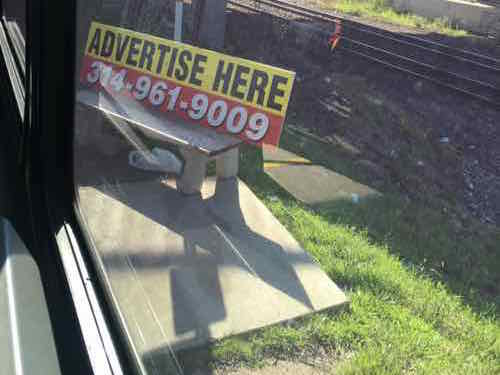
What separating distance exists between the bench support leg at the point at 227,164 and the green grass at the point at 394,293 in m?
0.05

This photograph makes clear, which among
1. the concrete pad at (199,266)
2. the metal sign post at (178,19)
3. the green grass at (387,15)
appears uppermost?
the green grass at (387,15)

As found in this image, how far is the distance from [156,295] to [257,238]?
0.40 m

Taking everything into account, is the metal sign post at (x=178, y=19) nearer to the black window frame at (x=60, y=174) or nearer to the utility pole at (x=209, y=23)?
the utility pole at (x=209, y=23)

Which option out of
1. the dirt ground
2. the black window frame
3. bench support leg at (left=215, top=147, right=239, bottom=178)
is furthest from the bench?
the dirt ground

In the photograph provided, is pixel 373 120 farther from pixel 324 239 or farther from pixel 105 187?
pixel 105 187

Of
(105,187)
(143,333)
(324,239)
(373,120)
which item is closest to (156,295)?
(143,333)

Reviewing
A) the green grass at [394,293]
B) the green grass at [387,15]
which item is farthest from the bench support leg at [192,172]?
the green grass at [387,15]

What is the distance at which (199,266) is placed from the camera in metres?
1.57

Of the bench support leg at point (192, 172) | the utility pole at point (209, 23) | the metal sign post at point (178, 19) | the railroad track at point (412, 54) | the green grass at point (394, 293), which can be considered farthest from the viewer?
the bench support leg at point (192, 172)

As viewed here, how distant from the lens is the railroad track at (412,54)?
44.5 inches

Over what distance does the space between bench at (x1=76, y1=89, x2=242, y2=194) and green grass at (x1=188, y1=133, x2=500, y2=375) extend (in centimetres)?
9

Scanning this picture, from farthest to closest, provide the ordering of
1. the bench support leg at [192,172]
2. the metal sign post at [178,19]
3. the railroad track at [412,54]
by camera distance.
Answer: the bench support leg at [192,172], the metal sign post at [178,19], the railroad track at [412,54]

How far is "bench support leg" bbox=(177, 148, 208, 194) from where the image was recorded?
63.6 inches

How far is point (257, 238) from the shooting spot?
1.69 m
